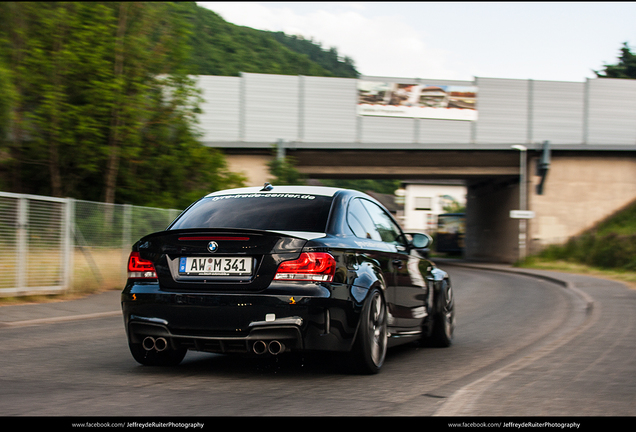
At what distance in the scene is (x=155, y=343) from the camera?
5656 millimetres

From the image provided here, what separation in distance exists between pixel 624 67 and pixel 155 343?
2641 inches

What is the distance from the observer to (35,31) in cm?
2162

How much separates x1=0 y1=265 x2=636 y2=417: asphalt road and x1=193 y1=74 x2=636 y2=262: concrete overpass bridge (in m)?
30.2

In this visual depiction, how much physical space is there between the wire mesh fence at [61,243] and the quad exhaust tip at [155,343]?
780cm

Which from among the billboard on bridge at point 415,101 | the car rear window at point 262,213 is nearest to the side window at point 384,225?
the car rear window at point 262,213

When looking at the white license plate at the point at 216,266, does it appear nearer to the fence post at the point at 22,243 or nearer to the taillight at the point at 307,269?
the taillight at the point at 307,269

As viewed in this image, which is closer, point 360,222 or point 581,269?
point 360,222

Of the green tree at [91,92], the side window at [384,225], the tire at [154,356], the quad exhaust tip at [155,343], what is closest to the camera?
the quad exhaust tip at [155,343]

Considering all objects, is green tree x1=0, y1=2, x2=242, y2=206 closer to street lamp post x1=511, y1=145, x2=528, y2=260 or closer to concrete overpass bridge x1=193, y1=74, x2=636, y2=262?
concrete overpass bridge x1=193, y1=74, x2=636, y2=262

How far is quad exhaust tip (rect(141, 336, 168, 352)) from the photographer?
5617 millimetres

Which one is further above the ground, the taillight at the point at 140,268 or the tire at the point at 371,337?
the taillight at the point at 140,268

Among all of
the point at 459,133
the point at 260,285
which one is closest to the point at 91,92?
the point at 260,285

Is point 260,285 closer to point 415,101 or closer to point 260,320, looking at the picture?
point 260,320

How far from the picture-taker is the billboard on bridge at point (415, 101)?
40.3 m
